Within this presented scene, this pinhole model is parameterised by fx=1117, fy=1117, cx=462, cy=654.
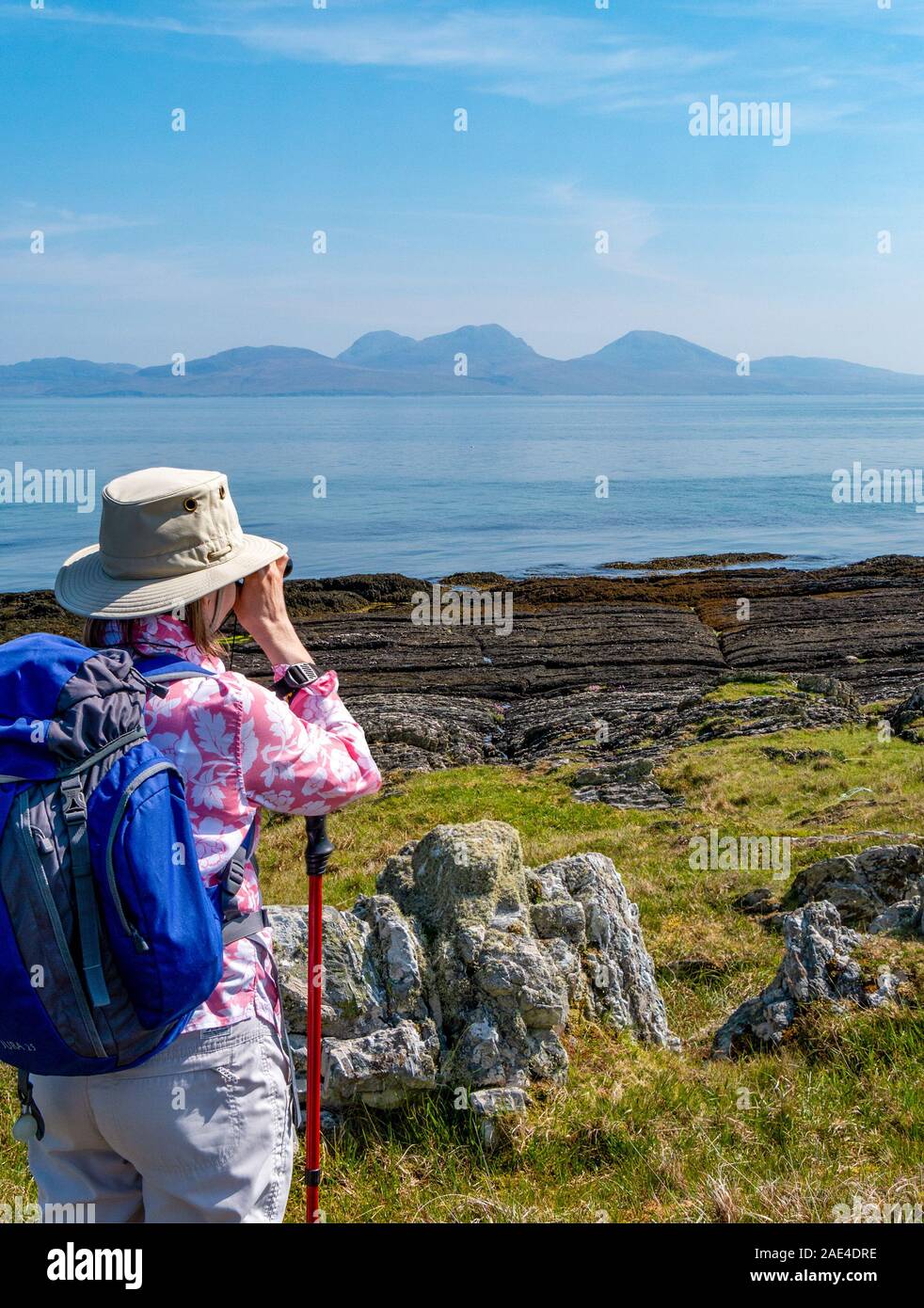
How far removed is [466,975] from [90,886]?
12.0 ft

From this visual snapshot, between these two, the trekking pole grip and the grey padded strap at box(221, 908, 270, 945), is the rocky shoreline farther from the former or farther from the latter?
the grey padded strap at box(221, 908, 270, 945)

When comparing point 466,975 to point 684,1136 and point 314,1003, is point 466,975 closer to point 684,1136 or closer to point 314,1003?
point 684,1136

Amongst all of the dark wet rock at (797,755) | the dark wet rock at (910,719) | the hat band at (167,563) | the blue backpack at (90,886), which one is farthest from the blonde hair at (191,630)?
the dark wet rock at (910,719)

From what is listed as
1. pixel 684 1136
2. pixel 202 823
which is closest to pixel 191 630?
pixel 202 823

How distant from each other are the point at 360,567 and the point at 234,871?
225ft

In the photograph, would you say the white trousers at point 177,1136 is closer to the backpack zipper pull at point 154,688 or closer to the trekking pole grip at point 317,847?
the backpack zipper pull at point 154,688

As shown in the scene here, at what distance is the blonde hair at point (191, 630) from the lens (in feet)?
10.7

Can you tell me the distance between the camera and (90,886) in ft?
8.97

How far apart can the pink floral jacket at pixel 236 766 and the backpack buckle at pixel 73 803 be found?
0.28m

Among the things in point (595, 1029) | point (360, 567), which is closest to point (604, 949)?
point (595, 1029)

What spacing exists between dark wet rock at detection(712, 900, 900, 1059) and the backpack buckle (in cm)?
482

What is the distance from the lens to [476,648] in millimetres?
41188

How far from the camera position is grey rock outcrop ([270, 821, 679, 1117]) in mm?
5598

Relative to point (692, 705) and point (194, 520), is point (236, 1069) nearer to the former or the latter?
point (194, 520)
